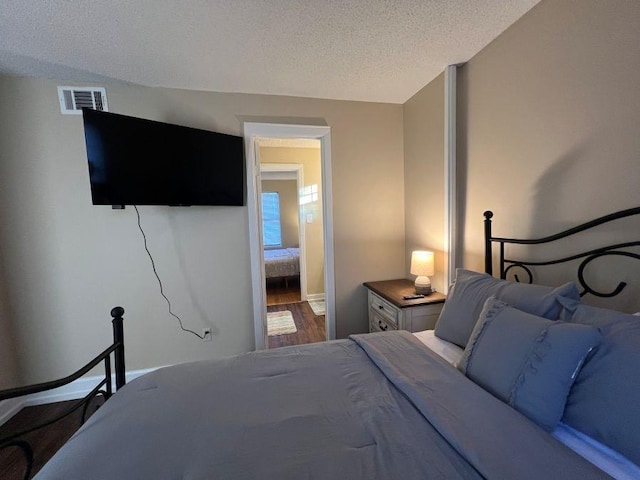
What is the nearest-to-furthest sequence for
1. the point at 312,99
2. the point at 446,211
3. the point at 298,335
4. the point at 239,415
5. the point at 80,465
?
1. the point at 80,465
2. the point at 239,415
3. the point at 446,211
4. the point at 312,99
5. the point at 298,335

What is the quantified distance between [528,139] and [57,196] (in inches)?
129

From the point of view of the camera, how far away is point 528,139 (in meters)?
1.59

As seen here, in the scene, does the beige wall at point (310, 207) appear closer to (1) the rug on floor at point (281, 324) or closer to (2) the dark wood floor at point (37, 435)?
(1) the rug on floor at point (281, 324)

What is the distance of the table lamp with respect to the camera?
7.29 feet

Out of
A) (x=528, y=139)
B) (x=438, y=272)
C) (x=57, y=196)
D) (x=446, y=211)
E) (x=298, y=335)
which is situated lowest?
(x=298, y=335)

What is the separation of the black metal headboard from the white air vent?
2928mm

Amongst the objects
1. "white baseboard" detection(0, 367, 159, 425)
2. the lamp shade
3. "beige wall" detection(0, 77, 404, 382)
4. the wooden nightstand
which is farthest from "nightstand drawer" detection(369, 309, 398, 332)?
"white baseboard" detection(0, 367, 159, 425)

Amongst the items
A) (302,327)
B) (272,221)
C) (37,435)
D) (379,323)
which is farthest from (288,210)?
(37,435)

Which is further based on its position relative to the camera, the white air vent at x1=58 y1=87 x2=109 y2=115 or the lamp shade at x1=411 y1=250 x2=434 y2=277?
the lamp shade at x1=411 y1=250 x2=434 y2=277

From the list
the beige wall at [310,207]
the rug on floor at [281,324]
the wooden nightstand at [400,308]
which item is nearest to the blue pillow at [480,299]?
the wooden nightstand at [400,308]

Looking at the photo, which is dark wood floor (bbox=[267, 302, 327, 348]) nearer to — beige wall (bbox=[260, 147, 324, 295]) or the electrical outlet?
beige wall (bbox=[260, 147, 324, 295])

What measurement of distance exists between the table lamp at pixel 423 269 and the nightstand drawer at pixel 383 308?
268 millimetres

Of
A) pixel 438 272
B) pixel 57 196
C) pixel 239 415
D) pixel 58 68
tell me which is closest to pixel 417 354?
pixel 239 415

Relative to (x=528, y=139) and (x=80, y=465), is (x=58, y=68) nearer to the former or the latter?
(x=80, y=465)
